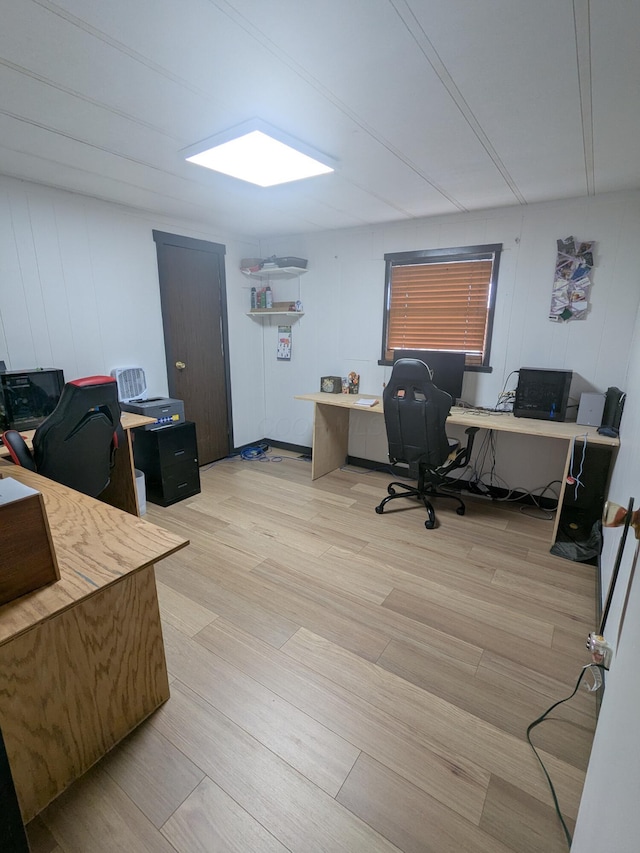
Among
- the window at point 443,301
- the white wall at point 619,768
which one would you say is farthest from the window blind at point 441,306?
the white wall at point 619,768

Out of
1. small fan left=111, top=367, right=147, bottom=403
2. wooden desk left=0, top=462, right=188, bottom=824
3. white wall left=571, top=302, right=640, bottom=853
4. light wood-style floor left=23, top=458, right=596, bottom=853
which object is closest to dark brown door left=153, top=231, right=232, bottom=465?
small fan left=111, top=367, right=147, bottom=403

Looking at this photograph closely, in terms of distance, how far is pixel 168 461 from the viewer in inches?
125

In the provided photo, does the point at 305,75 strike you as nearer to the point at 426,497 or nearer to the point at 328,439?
the point at 426,497

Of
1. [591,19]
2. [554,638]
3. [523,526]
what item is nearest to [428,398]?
[523,526]

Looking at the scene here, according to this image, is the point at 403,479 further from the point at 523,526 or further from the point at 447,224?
the point at 447,224

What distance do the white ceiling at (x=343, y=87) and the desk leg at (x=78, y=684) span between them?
171cm

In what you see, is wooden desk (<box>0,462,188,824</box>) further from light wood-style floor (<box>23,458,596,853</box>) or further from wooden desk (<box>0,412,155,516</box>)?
wooden desk (<box>0,412,155,516</box>)

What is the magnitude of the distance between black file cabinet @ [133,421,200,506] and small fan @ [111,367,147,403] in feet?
1.18

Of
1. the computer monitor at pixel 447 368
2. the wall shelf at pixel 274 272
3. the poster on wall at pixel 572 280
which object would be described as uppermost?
the wall shelf at pixel 274 272

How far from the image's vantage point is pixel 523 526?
2928mm

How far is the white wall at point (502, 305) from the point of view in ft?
8.91

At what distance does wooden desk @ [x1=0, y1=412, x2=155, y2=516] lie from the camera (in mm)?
2777

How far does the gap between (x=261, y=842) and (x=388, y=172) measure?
119 inches

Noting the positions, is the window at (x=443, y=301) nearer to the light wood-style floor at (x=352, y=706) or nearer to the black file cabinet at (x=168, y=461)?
the light wood-style floor at (x=352, y=706)
